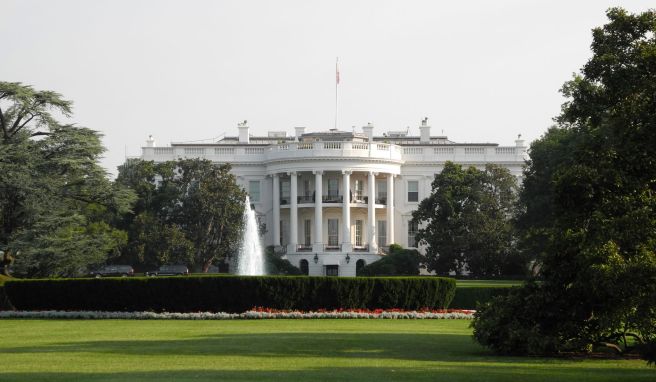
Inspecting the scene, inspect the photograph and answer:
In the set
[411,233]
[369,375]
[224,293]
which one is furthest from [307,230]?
[369,375]

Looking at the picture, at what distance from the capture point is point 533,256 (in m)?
63.1

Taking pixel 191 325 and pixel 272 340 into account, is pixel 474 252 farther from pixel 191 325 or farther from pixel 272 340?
pixel 272 340

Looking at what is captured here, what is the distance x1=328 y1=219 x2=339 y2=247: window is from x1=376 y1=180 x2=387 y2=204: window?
3877 millimetres

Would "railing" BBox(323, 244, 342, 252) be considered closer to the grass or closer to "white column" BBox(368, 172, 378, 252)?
"white column" BBox(368, 172, 378, 252)

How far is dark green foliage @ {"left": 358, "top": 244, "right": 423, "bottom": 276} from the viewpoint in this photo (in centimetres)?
7656

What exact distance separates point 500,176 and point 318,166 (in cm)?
1596

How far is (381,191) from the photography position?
90750mm

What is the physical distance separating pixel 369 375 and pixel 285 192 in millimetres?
72712

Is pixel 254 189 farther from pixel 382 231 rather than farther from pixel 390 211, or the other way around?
pixel 390 211

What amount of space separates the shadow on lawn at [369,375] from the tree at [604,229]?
1636mm

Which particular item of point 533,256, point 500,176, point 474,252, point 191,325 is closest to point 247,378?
point 191,325

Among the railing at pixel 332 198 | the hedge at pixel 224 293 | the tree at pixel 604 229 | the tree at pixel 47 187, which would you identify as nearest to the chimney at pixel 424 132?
the railing at pixel 332 198

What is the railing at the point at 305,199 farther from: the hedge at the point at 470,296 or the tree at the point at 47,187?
the hedge at the point at 470,296

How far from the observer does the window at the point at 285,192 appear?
90125mm
